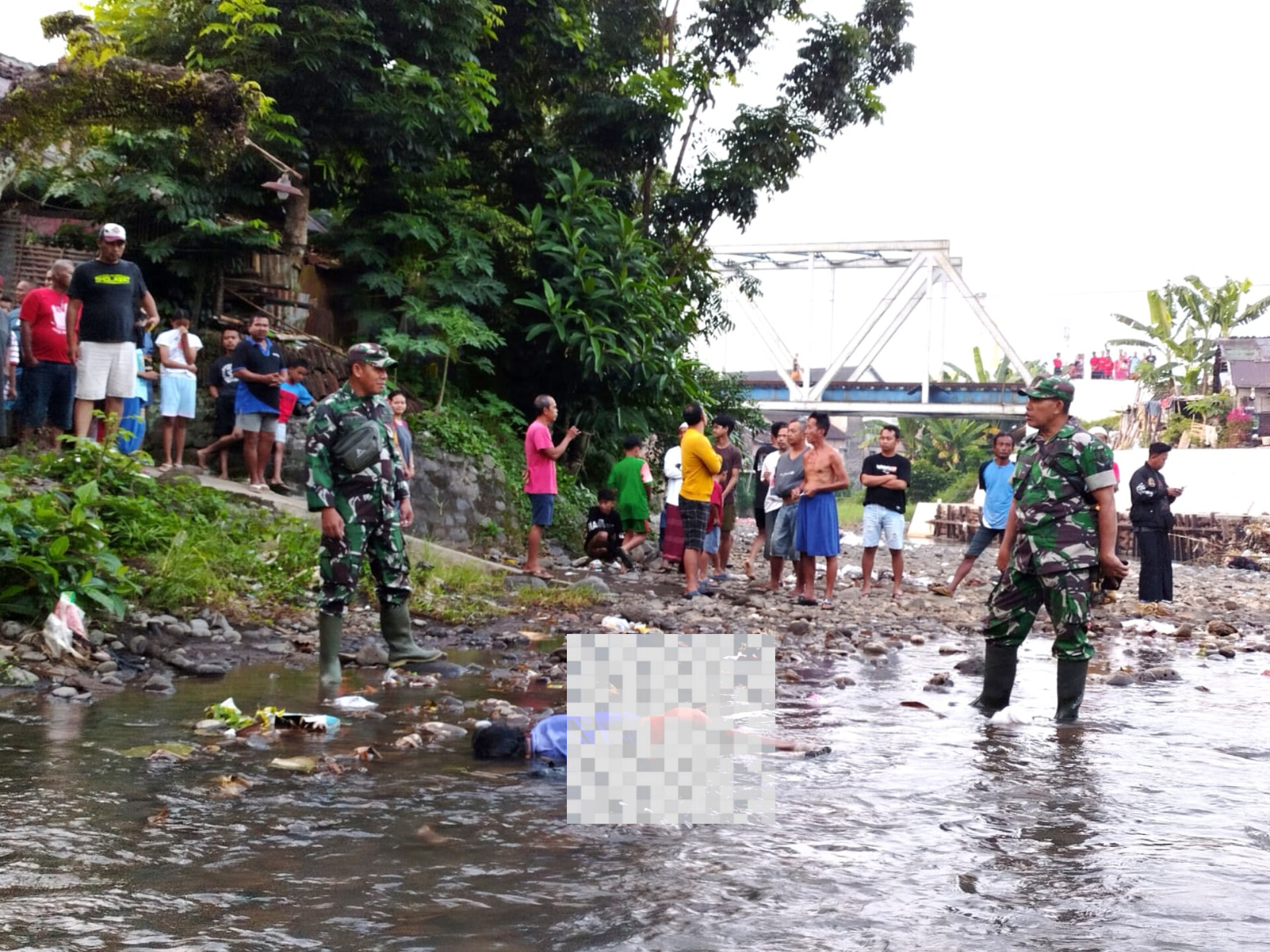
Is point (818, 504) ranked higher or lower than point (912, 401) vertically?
lower

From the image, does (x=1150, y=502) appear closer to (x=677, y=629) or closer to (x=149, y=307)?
(x=677, y=629)

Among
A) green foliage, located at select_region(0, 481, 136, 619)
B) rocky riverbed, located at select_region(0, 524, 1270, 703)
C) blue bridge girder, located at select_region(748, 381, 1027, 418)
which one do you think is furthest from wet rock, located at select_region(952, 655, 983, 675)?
blue bridge girder, located at select_region(748, 381, 1027, 418)

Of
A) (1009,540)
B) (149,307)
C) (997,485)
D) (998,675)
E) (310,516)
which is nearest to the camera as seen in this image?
(998,675)

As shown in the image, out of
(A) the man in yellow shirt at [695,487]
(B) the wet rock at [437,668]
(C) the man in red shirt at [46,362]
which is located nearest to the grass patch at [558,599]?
(A) the man in yellow shirt at [695,487]

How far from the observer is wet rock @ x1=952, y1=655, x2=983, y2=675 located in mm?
8336

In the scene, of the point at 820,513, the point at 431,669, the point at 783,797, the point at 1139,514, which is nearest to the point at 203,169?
the point at 820,513

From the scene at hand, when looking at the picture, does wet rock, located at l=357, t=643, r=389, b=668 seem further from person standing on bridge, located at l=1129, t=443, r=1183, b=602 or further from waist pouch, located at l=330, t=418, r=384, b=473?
person standing on bridge, located at l=1129, t=443, r=1183, b=602

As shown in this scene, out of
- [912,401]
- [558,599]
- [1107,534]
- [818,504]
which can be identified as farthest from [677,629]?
[912,401]

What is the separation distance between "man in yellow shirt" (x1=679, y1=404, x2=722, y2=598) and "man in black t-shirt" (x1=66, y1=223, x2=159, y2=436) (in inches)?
193

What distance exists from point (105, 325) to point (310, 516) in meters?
2.49

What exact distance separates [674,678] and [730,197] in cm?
1758

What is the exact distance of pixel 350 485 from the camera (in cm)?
685

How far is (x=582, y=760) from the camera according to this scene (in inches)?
148

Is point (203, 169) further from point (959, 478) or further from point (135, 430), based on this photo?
point (959, 478)
